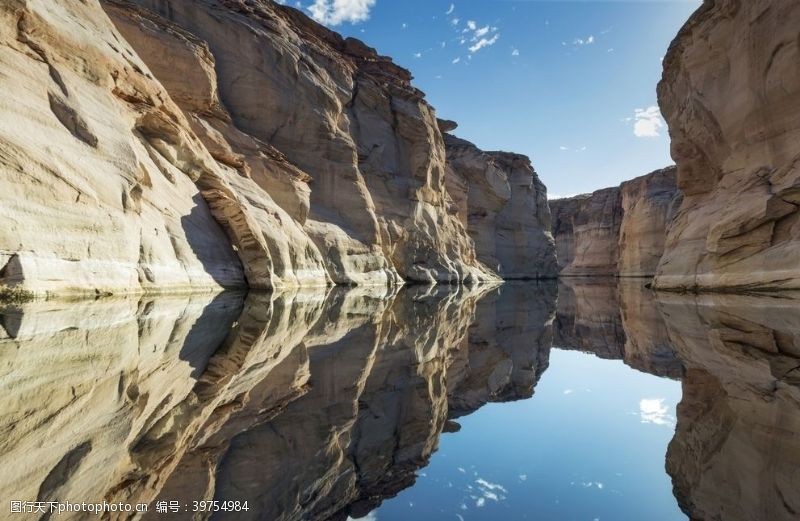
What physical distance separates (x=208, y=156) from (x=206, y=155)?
22cm

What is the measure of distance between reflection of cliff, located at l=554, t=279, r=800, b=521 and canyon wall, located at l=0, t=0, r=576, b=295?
10037mm

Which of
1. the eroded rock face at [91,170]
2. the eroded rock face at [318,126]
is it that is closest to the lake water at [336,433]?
the eroded rock face at [91,170]

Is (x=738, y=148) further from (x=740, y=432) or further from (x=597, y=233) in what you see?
(x=597, y=233)

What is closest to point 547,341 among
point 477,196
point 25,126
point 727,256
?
point 25,126

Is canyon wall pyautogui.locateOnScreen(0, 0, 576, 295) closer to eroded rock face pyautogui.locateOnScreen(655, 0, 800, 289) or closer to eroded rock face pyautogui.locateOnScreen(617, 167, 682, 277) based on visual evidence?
eroded rock face pyautogui.locateOnScreen(655, 0, 800, 289)

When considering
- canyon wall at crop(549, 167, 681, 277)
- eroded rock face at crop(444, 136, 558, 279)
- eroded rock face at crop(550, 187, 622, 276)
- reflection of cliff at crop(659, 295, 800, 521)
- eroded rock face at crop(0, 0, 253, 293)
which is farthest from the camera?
eroded rock face at crop(550, 187, 622, 276)

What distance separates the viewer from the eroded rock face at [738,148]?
55.2 ft

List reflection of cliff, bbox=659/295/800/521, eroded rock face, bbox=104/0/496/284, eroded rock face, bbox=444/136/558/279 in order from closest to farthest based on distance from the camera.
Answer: reflection of cliff, bbox=659/295/800/521 → eroded rock face, bbox=104/0/496/284 → eroded rock face, bbox=444/136/558/279

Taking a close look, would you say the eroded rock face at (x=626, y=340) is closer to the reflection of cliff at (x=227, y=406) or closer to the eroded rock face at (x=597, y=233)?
the reflection of cliff at (x=227, y=406)

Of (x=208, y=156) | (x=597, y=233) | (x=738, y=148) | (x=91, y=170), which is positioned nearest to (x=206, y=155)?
(x=208, y=156)

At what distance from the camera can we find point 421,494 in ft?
9.37

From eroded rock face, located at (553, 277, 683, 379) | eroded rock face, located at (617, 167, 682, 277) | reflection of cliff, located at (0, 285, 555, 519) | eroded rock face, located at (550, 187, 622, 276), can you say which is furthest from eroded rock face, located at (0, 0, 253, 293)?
eroded rock face, located at (550, 187, 622, 276)

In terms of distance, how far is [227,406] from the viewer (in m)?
3.94

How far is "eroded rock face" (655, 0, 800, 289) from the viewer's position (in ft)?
55.2
